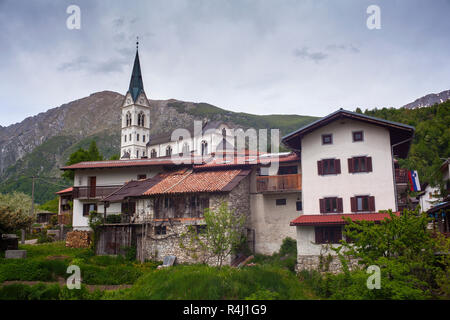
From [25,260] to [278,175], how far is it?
1904cm

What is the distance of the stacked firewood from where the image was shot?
34.8 metres

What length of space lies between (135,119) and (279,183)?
7633 cm

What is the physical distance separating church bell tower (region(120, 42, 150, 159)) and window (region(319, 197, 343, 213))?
3055 inches

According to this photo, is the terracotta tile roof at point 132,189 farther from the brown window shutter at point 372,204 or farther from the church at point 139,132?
the church at point 139,132

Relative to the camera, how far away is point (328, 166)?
95.7ft

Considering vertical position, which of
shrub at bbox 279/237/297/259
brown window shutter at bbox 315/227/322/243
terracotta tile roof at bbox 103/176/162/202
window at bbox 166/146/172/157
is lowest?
shrub at bbox 279/237/297/259

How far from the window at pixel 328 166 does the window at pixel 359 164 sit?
2.68 ft

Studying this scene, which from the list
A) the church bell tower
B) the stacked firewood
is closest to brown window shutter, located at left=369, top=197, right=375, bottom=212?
the stacked firewood

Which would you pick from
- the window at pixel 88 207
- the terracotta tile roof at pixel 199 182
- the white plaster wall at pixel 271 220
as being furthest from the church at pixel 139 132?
the white plaster wall at pixel 271 220

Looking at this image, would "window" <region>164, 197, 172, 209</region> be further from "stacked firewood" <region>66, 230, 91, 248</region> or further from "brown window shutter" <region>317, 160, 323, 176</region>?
"brown window shutter" <region>317, 160, 323, 176</region>

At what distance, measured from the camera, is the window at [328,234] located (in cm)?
2703
